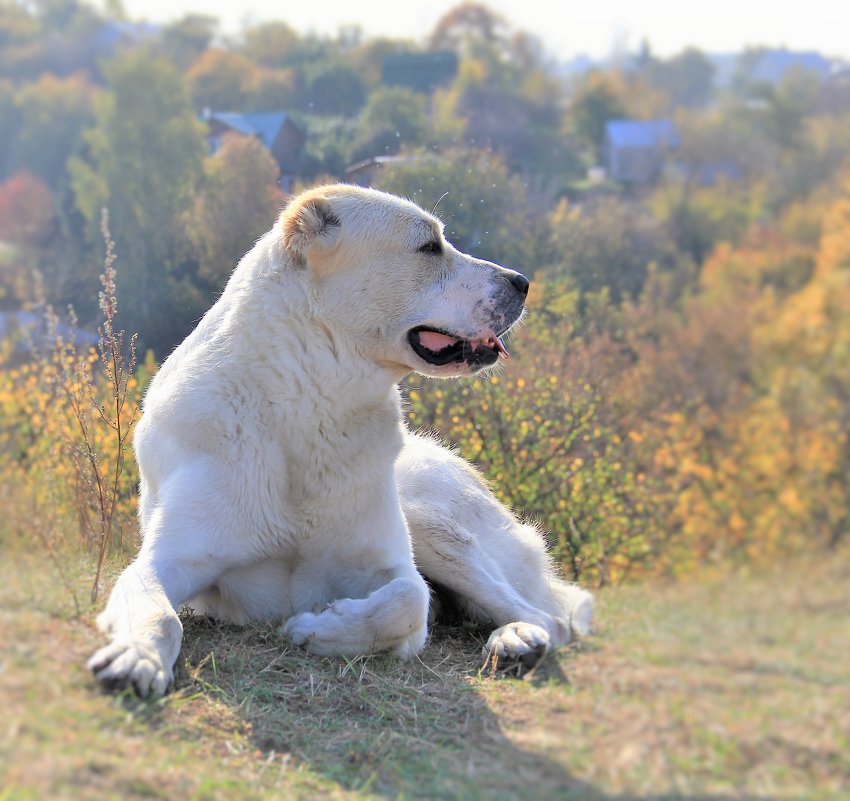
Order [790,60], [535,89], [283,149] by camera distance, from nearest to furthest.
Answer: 1. [283,149]
2. [535,89]
3. [790,60]

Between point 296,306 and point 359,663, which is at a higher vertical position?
point 296,306

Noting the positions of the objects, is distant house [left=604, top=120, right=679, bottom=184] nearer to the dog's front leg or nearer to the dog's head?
the dog's head

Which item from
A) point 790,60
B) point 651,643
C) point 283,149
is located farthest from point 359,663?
point 790,60

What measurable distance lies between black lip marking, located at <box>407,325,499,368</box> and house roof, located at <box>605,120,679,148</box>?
38215 mm

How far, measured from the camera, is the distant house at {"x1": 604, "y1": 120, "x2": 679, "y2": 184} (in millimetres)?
39062

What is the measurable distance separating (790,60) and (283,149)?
268ft

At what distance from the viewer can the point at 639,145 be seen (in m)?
47.0

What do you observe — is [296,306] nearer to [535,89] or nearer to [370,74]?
[370,74]

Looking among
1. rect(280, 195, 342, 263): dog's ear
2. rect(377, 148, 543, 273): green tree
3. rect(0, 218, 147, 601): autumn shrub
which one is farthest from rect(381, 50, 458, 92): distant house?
rect(280, 195, 342, 263): dog's ear

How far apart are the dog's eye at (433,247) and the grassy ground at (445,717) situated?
1735mm

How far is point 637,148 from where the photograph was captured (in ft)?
151

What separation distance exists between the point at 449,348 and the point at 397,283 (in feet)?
1.17

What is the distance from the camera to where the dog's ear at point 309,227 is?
14.6 ft

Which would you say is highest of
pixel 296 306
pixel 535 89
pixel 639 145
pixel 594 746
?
pixel 296 306
